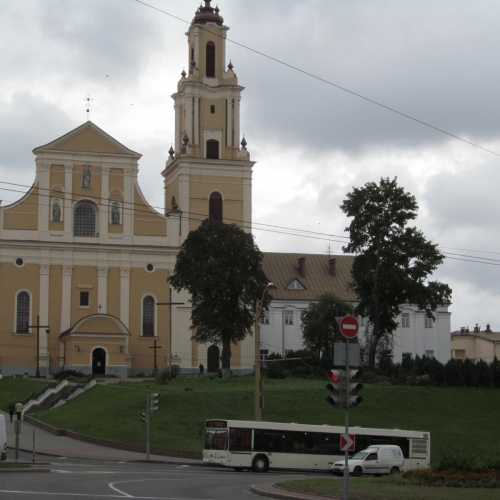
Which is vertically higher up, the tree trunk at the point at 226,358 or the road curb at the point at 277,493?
the tree trunk at the point at 226,358

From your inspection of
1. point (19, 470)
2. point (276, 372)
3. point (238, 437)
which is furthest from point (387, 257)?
point (19, 470)

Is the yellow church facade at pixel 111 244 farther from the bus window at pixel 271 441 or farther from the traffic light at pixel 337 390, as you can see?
the traffic light at pixel 337 390

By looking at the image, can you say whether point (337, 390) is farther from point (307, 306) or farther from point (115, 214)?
point (307, 306)

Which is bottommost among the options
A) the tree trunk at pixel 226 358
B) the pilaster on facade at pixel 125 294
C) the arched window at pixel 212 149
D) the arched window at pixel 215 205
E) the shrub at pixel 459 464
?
the shrub at pixel 459 464

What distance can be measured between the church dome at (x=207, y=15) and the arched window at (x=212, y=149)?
10.4 metres

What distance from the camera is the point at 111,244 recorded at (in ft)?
339

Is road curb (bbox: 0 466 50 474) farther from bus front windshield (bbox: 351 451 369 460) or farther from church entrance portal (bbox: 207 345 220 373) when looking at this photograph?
church entrance portal (bbox: 207 345 220 373)

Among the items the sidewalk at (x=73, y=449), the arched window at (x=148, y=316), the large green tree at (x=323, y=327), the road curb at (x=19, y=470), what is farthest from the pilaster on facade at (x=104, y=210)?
the road curb at (x=19, y=470)

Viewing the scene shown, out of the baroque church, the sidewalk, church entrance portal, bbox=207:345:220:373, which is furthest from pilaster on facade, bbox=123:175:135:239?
the sidewalk

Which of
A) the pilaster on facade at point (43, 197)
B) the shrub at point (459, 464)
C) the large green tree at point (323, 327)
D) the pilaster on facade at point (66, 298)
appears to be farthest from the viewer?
the large green tree at point (323, 327)

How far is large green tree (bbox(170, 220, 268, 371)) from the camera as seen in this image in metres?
85.2

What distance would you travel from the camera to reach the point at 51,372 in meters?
98.2

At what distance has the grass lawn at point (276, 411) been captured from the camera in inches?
2520

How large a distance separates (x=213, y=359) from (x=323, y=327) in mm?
9783
